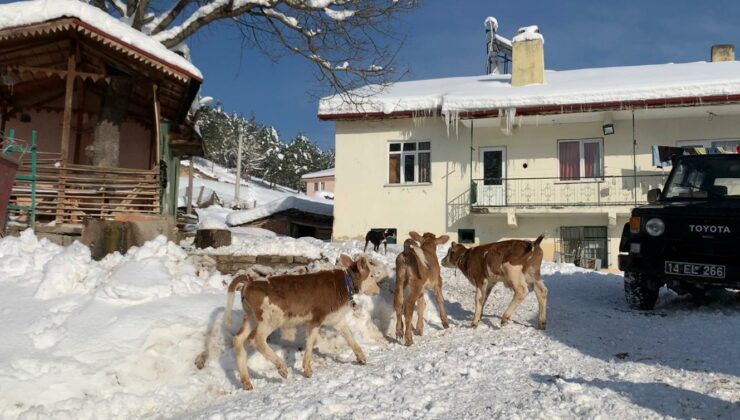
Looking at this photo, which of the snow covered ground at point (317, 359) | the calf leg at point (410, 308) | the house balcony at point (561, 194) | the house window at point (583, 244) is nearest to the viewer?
the snow covered ground at point (317, 359)

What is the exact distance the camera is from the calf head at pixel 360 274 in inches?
235

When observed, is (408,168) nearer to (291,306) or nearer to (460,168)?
(460,168)

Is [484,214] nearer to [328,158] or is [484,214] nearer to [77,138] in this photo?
[77,138]

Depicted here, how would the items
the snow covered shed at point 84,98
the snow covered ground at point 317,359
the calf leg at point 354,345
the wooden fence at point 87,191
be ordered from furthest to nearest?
the snow covered shed at point 84,98 < the wooden fence at point 87,191 < the calf leg at point 354,345 < the snow covered ground at point 317,359

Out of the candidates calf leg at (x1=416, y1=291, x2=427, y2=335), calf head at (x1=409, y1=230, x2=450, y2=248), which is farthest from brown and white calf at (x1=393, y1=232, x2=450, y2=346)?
calf head at (x1=409, y1=230, x2=450, y2=248)

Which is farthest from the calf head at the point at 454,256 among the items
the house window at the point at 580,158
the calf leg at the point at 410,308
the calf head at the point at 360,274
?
the house window at the point at 580,158

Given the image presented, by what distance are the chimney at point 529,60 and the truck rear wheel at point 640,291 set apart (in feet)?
46.9

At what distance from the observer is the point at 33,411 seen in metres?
4.48

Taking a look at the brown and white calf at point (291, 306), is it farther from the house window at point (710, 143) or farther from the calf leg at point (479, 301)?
the house window at point (710, 143)

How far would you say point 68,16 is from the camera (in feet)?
38.0

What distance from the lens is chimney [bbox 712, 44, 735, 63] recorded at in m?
23.0

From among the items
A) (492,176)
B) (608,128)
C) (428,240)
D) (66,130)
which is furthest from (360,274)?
(608,128)

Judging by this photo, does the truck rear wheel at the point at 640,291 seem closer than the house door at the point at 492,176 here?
Yes

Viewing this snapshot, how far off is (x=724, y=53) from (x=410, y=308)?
2256 cm
